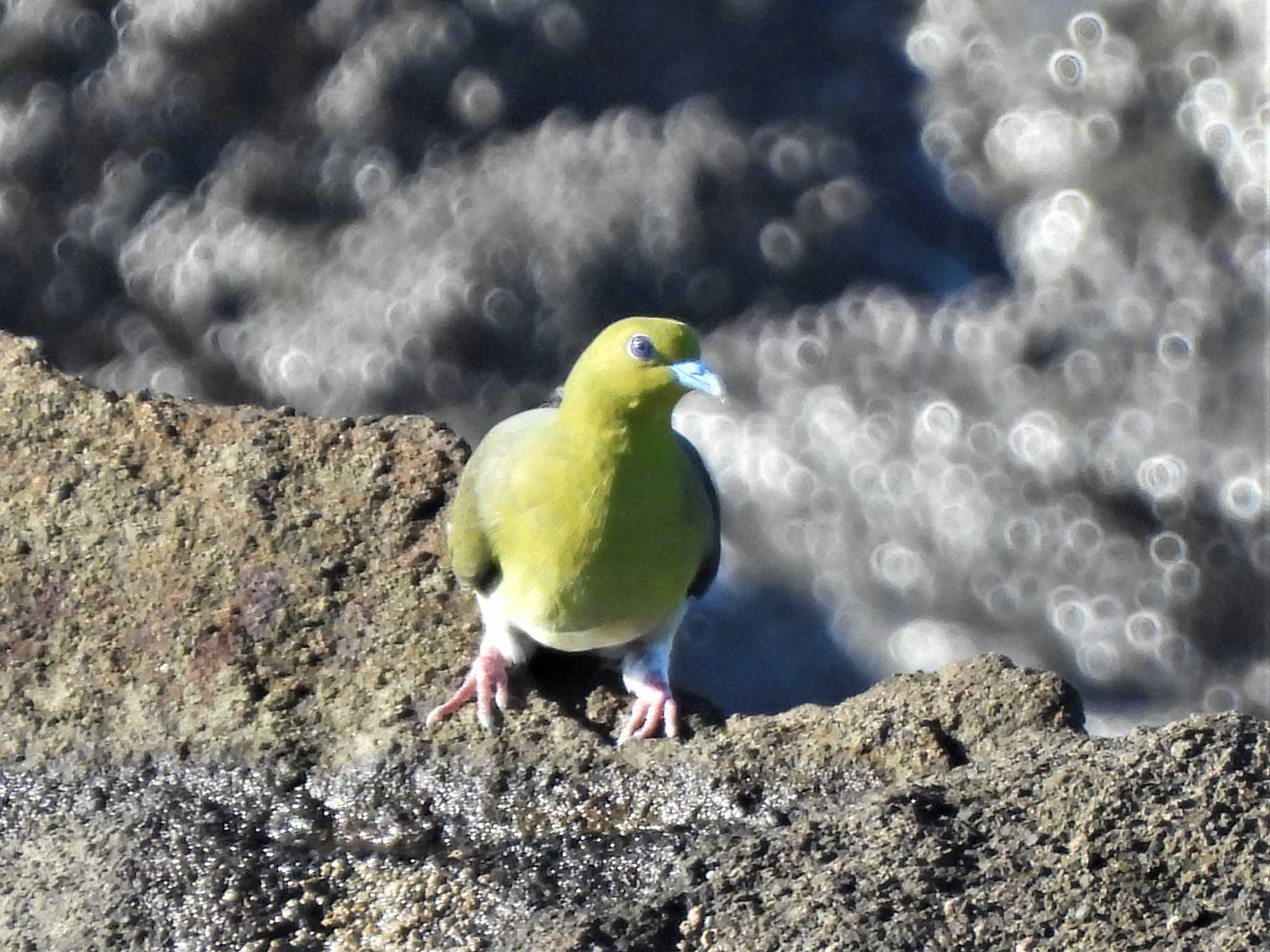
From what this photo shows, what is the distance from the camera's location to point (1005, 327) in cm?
971

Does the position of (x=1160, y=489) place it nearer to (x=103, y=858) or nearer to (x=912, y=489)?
(x=912, y=489)

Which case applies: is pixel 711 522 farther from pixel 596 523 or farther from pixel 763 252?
pixel 763 252

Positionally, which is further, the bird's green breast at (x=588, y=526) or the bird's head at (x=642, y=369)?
the bird's green breast at (x=588, y=526)

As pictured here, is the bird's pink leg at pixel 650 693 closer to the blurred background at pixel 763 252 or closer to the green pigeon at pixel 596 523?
the green pigeon at pixel 596 523

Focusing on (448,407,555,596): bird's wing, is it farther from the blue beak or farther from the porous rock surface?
the blue beak

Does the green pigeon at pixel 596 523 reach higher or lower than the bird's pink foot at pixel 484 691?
higher

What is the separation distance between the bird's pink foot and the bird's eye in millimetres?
914

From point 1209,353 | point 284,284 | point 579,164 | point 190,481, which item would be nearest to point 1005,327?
point 1209,353

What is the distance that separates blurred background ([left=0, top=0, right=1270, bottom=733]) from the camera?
9297 mm

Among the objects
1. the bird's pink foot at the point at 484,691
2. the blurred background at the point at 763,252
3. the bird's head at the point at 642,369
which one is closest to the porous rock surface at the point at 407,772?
the bird's pink foot at the point at 484,691

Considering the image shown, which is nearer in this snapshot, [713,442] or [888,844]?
[888,844]

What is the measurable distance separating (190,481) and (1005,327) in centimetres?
548

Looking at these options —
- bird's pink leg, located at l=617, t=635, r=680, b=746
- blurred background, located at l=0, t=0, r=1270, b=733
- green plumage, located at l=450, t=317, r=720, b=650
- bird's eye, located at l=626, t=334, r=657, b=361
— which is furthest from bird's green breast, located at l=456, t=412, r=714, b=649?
blurred background, located at l=0, t=0, r=1270, b=733

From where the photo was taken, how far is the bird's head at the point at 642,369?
183 inches
